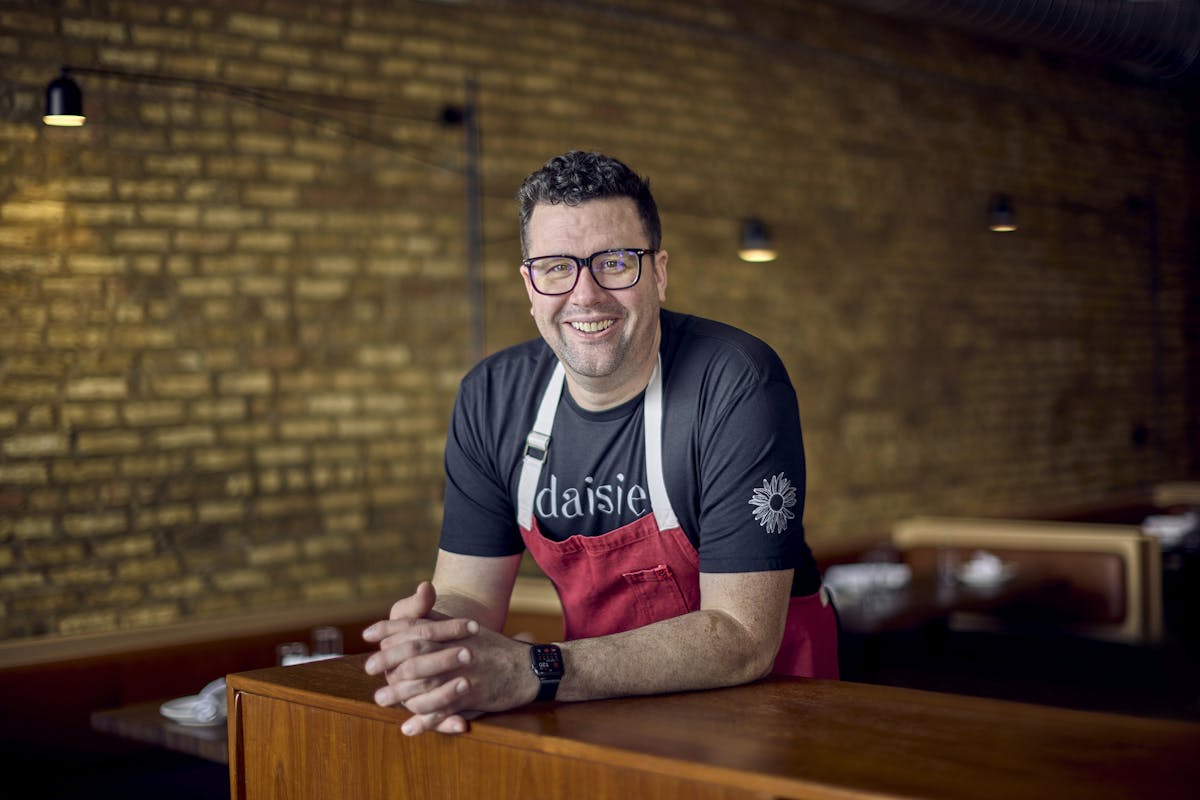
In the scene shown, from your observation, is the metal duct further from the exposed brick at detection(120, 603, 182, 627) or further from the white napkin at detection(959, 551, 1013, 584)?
the exposed brick at detection(120, 603, 182, 627)

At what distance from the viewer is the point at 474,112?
5.23m

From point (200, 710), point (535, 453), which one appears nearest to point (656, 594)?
point (535, 453)

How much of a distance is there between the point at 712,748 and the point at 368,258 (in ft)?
12.4

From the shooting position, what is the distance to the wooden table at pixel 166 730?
2846 mm

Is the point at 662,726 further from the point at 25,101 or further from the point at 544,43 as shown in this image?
the point at 544,43

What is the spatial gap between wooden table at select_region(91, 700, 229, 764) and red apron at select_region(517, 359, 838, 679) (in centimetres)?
95

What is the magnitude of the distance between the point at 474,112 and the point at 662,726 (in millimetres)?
4030

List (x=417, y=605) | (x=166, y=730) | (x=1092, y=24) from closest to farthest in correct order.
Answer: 1. (x=417, y=605)
2. (x=166, y=730)
3. (x=1092, y=24)

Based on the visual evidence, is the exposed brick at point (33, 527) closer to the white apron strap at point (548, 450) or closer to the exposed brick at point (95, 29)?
the exposed brick at point (95, 29)

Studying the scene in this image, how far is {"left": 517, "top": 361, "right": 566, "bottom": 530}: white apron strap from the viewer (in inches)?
85.3

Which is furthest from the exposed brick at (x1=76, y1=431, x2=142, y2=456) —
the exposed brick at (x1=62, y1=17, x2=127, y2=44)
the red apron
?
the red apron

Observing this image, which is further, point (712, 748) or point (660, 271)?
point (660, 271)

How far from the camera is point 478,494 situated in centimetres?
223

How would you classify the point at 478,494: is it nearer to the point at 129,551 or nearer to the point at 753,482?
the point at 753,482
